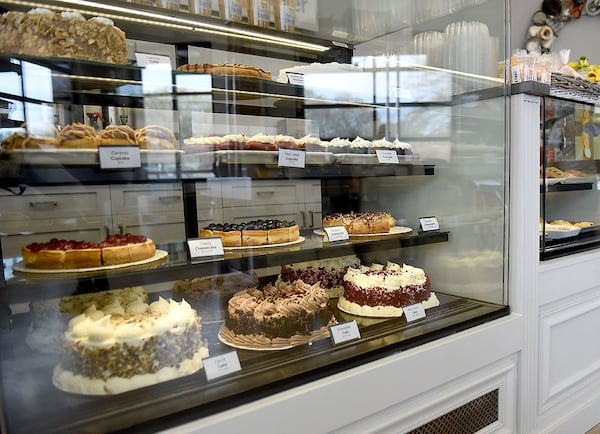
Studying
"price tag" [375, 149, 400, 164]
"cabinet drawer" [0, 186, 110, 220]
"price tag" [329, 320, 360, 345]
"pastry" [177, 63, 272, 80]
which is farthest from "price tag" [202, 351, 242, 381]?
"price tag" [375, 149, 400, 164]

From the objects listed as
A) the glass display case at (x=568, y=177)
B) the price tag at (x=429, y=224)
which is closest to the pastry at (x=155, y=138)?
the price tag at (x=429, y=224)

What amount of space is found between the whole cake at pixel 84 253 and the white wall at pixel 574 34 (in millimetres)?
3598

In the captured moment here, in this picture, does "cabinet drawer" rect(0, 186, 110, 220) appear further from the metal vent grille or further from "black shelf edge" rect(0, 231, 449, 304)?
the metal vent grille

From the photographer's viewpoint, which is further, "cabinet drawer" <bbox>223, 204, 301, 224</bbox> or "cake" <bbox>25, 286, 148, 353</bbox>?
"cabinet drawer" <bbox>223, 204, 301, 224</bbox>

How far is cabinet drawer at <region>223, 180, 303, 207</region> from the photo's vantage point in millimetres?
1691

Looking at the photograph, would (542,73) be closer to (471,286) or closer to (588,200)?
(471,286)

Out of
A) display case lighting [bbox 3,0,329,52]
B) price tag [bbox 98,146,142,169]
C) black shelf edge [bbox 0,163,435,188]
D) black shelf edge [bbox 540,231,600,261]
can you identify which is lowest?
black shelf edge [bbox 540,231,600,261]

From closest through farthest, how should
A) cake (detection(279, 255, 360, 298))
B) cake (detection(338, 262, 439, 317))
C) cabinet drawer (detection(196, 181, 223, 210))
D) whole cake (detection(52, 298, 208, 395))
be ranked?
whole cake (detection(52, 298, 208, 395))
cabinet drawer (detection(196, 181, 223, 210))
cake (detection(338, 262, 439, 317))
cake (detection(279, 255, 360, 298))

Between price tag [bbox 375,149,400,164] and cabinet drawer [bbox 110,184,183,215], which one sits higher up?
price tag [bbox 375,149,400,164]

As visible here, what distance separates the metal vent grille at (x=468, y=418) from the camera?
1576 millimetres

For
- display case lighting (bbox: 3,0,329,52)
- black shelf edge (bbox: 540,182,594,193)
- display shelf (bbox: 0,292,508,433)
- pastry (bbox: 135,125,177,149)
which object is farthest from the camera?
black shelf edge (bbox: 540,182,594,193)

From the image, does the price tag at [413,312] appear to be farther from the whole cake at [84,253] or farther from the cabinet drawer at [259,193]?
the whole cake at [84,253]

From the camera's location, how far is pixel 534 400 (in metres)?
1.92

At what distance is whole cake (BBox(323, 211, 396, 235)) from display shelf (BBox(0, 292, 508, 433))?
43 cm
